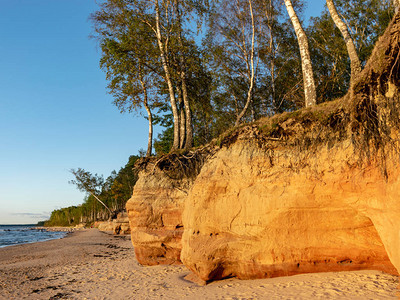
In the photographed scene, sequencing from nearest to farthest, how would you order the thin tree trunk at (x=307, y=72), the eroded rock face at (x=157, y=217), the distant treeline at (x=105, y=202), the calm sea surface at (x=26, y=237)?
1. the thin tree trunk at (x=307, y=72)
2. the eroded rock face at (x=157, y=217)
3. the calm sea surface at (x=26, y=237)
4. the distant treeline at (x=105, y=202)

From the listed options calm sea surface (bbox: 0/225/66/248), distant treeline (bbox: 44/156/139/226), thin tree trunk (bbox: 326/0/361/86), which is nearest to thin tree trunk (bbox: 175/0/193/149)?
thin tree trunk (bbox: 326/0/361/86)

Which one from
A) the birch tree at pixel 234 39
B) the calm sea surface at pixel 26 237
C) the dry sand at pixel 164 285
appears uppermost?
the birch tree at pixel 234 39

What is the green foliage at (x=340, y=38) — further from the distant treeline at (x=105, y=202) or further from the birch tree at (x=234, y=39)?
the distant treeline at (x=105, y=202)

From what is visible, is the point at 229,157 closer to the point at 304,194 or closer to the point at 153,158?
the point at 304,194

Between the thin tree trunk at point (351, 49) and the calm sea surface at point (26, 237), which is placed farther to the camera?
the calm sea surface at point (26, 237)

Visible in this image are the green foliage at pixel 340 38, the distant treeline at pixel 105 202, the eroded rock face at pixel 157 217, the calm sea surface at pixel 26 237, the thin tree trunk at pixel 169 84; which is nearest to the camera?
the eroded rock face at pixel 157 217

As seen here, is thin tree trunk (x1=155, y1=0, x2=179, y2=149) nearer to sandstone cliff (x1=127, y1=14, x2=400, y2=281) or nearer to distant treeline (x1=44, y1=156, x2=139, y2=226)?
sandstone cliff (x1=127, y1=14, x2=400, y2=281)

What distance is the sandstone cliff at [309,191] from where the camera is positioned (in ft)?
16.3

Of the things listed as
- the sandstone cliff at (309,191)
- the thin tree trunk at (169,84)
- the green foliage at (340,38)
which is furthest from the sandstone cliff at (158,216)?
the green foliage at (340,38)

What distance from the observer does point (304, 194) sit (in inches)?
258

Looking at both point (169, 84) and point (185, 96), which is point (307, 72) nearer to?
point (185, 96)

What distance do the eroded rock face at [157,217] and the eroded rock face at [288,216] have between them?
222 centimetres

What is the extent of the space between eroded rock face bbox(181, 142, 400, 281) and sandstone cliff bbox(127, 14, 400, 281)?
24mm

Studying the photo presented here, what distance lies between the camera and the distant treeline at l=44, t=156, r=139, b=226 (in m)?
51.5
